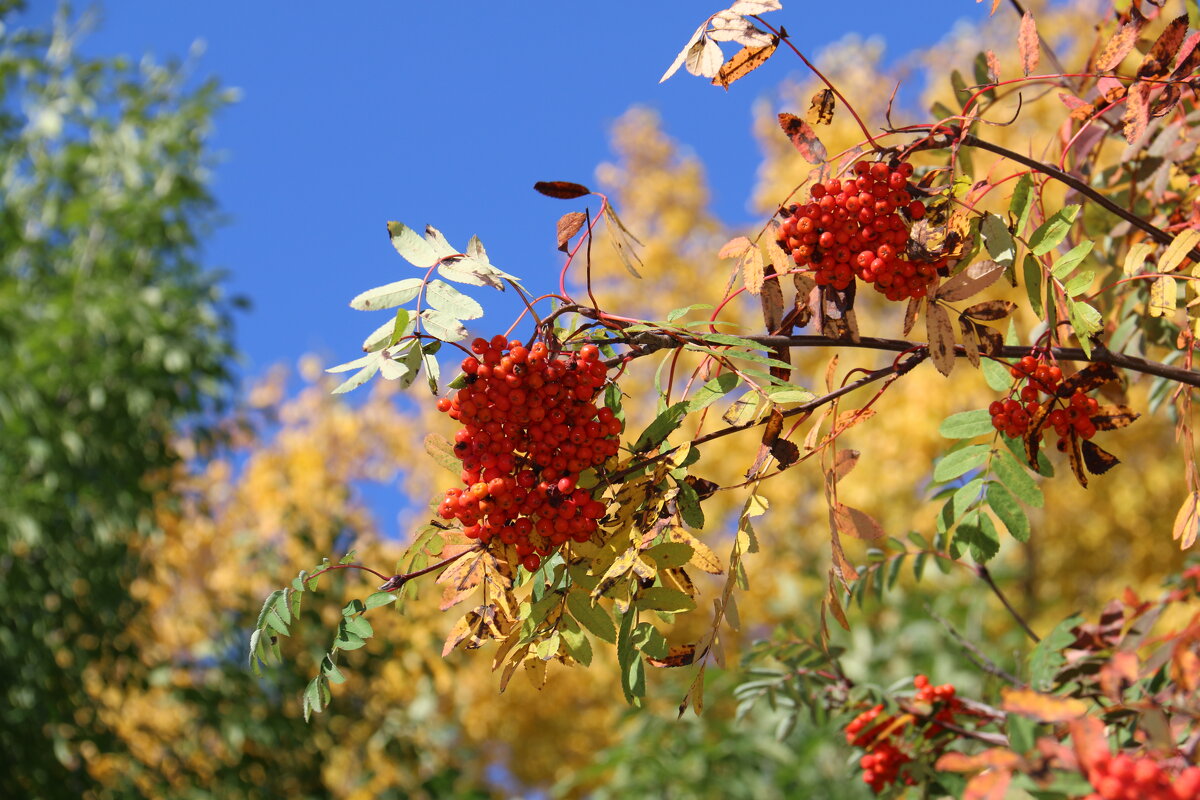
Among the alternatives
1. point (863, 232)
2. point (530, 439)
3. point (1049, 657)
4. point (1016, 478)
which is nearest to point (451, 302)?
point (530, 439)

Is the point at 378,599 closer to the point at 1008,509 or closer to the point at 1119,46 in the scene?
the point at 1008,509

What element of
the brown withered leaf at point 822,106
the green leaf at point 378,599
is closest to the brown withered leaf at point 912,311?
the brown withered leaf at point 822,106

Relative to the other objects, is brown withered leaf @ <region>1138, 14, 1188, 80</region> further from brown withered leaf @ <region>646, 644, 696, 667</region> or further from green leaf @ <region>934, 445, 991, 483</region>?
brown withered leaf @ <region>646, 644, 696, 667</region>

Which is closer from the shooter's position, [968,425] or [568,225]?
[568,225]

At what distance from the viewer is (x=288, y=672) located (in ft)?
13.0

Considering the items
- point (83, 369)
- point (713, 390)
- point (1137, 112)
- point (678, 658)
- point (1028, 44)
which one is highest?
point (83, 369)

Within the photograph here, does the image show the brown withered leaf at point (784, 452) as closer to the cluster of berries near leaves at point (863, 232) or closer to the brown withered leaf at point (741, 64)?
the cluster of berries near leaves at point (863, 232)

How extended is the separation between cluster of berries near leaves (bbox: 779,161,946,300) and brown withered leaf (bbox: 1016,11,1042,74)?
286mm

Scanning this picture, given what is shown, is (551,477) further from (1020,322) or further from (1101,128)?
(1020,322)

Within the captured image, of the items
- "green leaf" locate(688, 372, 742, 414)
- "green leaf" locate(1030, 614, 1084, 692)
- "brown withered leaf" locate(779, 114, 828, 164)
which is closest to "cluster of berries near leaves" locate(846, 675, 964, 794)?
"green leaf" locate(1030, 614, 1084, 692)

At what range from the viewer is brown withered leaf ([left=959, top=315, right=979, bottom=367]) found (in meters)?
1.07

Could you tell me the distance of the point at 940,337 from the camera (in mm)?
1042

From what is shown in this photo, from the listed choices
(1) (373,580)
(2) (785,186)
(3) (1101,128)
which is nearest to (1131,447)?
(2) (785,186)

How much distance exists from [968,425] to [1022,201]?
277 millimetres
